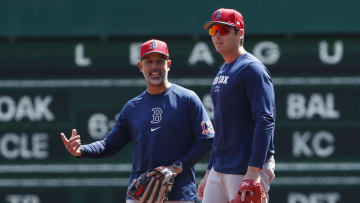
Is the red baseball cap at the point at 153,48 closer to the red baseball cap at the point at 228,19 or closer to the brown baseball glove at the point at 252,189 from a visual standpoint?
the red baseball cap at the point at 228,19

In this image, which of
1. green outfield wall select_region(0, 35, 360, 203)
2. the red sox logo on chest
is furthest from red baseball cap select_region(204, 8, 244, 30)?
green outfield wall select_region(0, 35, 360, 203)

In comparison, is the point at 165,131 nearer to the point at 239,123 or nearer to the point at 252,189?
the point at 239,123

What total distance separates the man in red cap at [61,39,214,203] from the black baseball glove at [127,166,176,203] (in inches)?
2.3

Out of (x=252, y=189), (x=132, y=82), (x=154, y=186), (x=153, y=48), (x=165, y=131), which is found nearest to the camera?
(x=252, y=189)

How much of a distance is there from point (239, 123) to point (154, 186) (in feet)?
2.62

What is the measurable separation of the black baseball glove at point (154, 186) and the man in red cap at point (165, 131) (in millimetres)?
58

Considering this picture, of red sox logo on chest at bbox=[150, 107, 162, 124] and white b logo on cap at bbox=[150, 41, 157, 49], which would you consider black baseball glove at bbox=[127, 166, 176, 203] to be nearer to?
red sox logo on chest at bbox=[150, 107, 162, 124]

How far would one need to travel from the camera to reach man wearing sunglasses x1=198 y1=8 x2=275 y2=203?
3.86 m

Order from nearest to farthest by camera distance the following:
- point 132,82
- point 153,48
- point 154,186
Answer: point 154,186 < point 153,48 < point 132,82

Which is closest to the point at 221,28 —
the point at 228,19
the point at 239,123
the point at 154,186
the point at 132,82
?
the point at 228,19

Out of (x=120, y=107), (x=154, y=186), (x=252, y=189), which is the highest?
(x=120, y=107)

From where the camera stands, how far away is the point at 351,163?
7.09 meters

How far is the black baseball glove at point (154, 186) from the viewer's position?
461 centimetres

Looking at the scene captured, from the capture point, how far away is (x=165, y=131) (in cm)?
473
